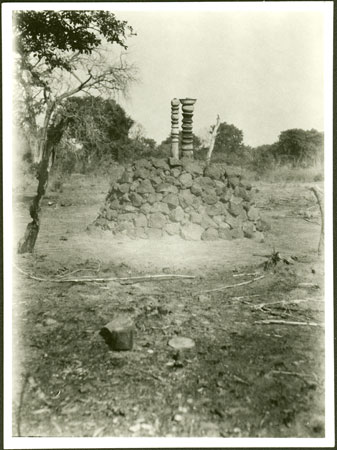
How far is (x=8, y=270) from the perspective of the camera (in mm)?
3740

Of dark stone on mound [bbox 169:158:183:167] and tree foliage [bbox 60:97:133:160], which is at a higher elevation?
tree foliage [bbox 60:97:133:160]

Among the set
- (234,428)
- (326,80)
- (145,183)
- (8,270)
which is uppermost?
(326,80)

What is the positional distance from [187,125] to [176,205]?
1458 millimetres

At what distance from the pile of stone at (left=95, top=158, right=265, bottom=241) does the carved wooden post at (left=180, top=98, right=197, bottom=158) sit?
0.97ft

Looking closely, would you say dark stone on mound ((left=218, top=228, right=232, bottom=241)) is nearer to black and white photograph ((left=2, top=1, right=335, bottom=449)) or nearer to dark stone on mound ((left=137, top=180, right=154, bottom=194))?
black and white photograph ((left=2, top=1, right=335, bottom=449))

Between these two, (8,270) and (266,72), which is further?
(266,72)

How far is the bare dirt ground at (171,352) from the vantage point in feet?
9.25

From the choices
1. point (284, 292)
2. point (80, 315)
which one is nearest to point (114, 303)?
point (80, 315)

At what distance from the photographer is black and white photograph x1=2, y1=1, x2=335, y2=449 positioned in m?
2.91

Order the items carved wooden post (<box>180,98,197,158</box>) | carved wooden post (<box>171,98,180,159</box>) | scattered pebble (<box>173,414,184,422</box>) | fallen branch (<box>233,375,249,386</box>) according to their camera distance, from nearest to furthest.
Result: scattered pebble (<box>173,414,184,422</box>) < fallen branch (<box>233,375,249,386</box>) < carved wooden post (<box>171,98,180,159</box>) < carved wooden post (<box>180,98,197,158</box>)

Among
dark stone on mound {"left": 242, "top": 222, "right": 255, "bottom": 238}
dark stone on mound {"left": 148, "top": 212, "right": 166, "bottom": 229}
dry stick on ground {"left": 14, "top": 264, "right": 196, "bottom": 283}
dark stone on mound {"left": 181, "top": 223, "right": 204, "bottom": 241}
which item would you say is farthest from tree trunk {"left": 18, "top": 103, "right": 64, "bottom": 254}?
dark stone on mound {"left": 242, "top": 222, "right": 255, "bottom": 238}

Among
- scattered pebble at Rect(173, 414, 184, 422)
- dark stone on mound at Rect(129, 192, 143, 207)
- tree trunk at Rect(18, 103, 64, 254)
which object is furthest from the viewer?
dark stone on mound at Rect(129, 192, 143, 207)

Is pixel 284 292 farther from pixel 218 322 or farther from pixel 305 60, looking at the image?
pixel 305 60

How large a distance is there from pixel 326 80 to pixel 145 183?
422 cm
